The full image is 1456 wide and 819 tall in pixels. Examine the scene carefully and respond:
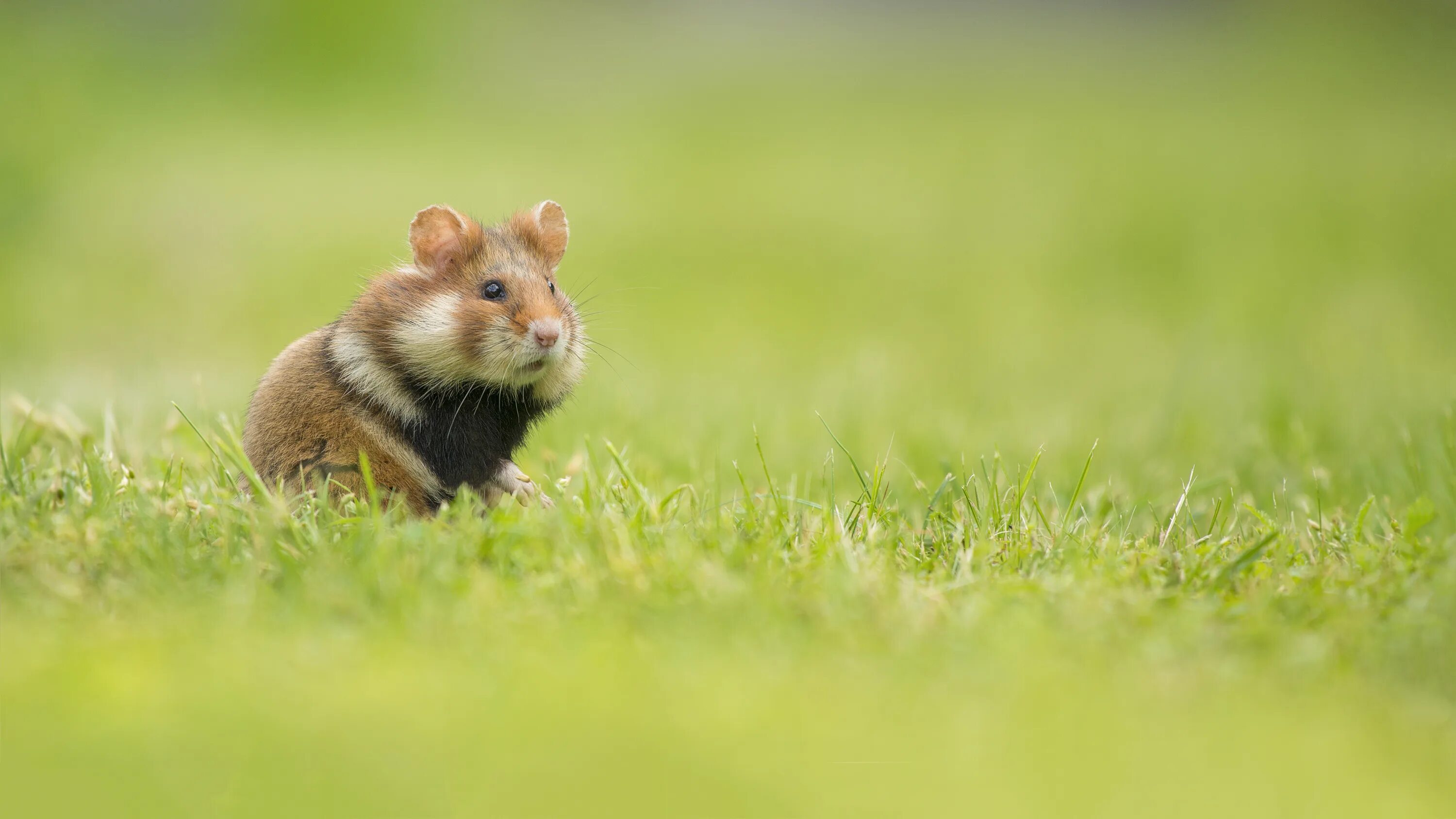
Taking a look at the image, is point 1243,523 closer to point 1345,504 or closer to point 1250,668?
point 1345,504

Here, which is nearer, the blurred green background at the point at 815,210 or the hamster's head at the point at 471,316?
the hamster's head at the point at 471,316

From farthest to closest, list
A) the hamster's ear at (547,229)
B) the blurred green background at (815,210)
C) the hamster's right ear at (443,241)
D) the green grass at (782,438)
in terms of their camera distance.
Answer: the blurred green background at (815,210), the hamster's ear at (547,229), the hamster's right ear at (443,241), the green grass at (782,438)

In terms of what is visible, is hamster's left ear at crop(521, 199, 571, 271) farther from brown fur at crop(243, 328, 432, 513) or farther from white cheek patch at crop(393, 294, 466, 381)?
brown fur at crop(243, 328, 432, 513)

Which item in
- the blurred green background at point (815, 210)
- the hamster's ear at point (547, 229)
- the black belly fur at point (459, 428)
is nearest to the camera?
the black belly fur at point (459, 428)

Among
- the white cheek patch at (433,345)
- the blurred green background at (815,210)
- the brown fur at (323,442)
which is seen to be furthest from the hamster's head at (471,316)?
the blurred green background at (815,210)

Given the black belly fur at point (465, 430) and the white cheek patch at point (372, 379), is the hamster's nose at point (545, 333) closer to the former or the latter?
the black belly fur at point (465, 430)

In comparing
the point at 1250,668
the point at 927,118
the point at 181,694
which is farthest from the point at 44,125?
the point at 1250,668
